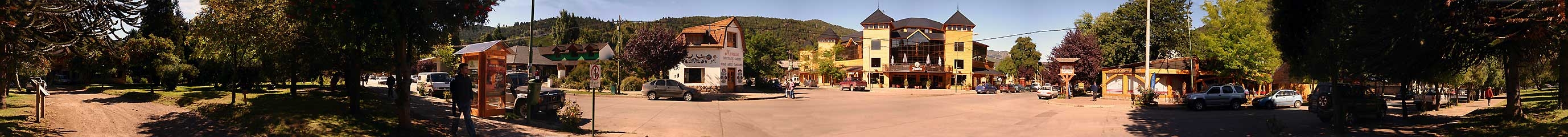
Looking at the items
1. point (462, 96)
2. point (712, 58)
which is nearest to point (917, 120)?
point (462, 96)

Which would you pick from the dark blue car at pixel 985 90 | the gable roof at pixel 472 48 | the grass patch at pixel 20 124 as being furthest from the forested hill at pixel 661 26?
the dark blue car at pixel 985 90

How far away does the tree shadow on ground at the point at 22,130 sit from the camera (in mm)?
10930

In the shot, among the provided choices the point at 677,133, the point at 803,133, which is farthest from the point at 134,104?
the point at 803,133

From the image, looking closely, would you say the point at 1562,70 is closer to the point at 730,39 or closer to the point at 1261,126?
the point at 1261,126

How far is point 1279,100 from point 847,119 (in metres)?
15.5

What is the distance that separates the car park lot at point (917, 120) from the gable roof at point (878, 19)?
1788 inches

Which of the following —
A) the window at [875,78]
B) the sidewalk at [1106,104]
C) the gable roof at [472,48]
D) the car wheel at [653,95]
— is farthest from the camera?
the window at [875,78]

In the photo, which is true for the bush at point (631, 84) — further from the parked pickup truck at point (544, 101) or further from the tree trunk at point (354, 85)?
the tree trunk at point (354, 85)

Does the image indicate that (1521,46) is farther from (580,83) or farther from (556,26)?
(556,26)

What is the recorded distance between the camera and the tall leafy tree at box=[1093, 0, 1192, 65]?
4441 cm

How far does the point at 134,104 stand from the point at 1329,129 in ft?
71.8

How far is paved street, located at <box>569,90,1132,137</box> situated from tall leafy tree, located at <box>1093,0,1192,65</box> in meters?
17.1

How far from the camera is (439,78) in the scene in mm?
25234

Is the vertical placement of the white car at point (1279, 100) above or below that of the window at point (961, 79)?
below
